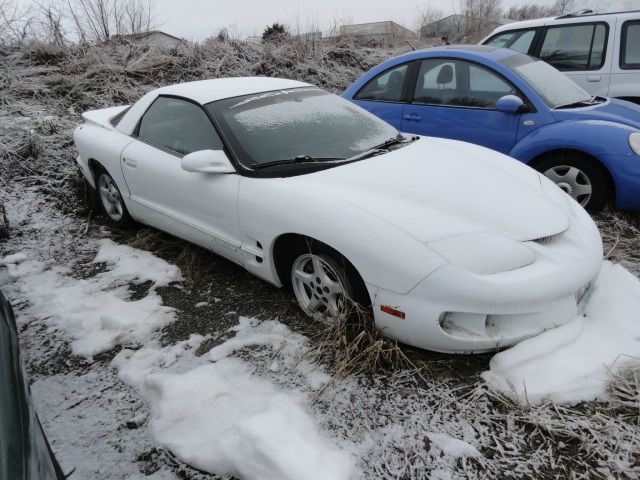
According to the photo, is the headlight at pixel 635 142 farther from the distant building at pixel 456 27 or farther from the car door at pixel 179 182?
the distant building at pixel 456 27

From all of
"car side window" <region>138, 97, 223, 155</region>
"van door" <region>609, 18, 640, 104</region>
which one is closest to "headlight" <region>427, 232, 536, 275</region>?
"car side window" <region>138, 97, 223, 155</region>

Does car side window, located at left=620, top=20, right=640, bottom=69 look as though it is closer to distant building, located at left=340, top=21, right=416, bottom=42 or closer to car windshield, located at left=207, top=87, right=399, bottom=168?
car windshield, located at left=207, top=87, right=399, bottom=168

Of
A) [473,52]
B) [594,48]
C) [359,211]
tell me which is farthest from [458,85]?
[359,211]

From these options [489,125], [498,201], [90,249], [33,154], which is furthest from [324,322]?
[33,154]

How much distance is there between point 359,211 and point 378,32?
14488mm

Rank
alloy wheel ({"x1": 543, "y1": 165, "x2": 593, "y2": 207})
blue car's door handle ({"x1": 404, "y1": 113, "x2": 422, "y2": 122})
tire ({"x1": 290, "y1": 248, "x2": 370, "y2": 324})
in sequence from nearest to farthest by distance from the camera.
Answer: tire ({"x1": 290, "y1": 248, "x2": 370, "y2": 324}) → alloy wheel ({"x1": 543, "y1": 165, "x2": 593, "y2": 207}) → blue car's door handle ({"x1": 404, "y1": 113, "x2": 422, "y2": 122})

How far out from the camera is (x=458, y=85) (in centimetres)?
427

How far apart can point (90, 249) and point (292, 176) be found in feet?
6.88

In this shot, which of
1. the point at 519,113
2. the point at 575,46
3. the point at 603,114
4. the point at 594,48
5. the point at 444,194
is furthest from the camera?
the point at 575,46

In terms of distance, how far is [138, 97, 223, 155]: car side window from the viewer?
2.97 meters

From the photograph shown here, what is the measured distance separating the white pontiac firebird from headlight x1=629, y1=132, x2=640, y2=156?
1115 mm

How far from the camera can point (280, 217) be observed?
246 centimetres

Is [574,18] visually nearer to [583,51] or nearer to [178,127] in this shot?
[583,51]

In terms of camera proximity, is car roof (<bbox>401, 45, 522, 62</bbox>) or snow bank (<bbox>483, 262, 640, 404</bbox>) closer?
snow bank (<bbox>483, 262, 640, 404</bbox>)
